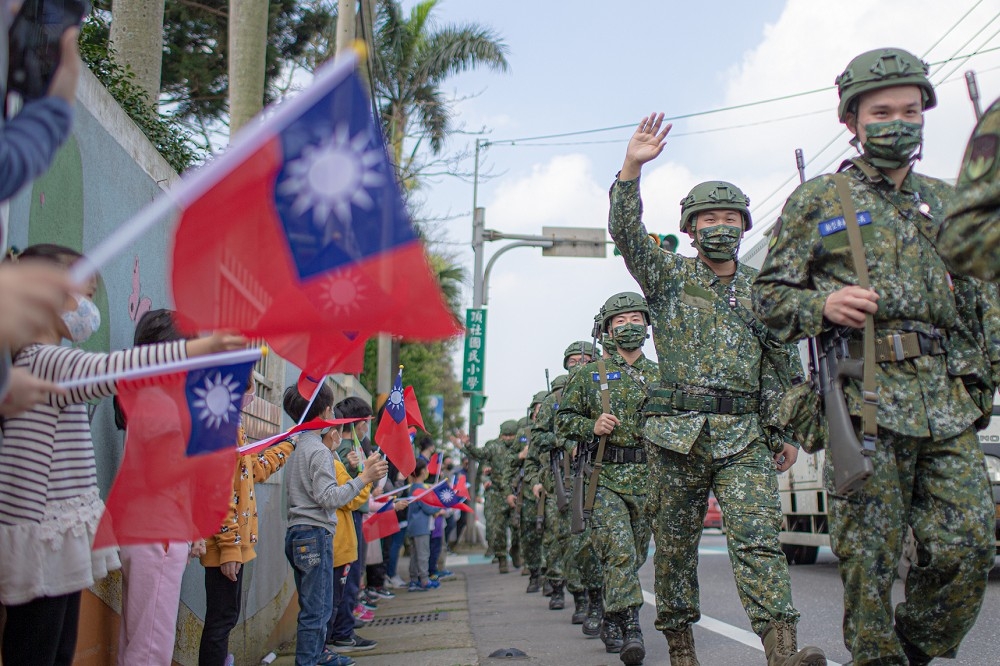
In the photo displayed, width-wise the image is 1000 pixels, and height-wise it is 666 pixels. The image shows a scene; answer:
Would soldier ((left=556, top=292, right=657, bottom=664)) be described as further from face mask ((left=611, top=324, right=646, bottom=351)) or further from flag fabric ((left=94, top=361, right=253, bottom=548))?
flag fabric ((left=94, top=361, right=253, bottom=548))

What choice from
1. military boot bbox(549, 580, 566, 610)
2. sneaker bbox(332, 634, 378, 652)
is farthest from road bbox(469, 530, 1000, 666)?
sneaker bbox(332, 634, 378, 652)

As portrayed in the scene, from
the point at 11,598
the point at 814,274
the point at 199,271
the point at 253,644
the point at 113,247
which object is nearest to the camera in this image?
the point at 113,247

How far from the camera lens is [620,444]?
723 centimetres

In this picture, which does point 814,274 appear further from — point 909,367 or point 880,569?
point 880,569

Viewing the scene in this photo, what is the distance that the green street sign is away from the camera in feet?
79.9

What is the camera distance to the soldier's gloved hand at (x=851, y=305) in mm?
3574

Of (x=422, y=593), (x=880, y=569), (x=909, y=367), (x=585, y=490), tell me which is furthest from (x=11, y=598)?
(x=422, y=593)

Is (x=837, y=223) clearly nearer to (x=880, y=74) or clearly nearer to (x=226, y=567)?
(x=880, y=74)

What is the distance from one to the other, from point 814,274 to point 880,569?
111 cm

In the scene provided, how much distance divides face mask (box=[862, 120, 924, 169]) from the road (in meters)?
3.13

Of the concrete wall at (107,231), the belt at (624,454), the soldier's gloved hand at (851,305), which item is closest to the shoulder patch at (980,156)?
the soldier's gloved hand at (851,305)

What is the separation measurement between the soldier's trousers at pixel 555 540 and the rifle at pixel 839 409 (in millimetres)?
6031

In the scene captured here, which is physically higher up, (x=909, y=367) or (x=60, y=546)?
(x=909, y=367)

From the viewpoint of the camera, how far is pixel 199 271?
2572 millimetres
